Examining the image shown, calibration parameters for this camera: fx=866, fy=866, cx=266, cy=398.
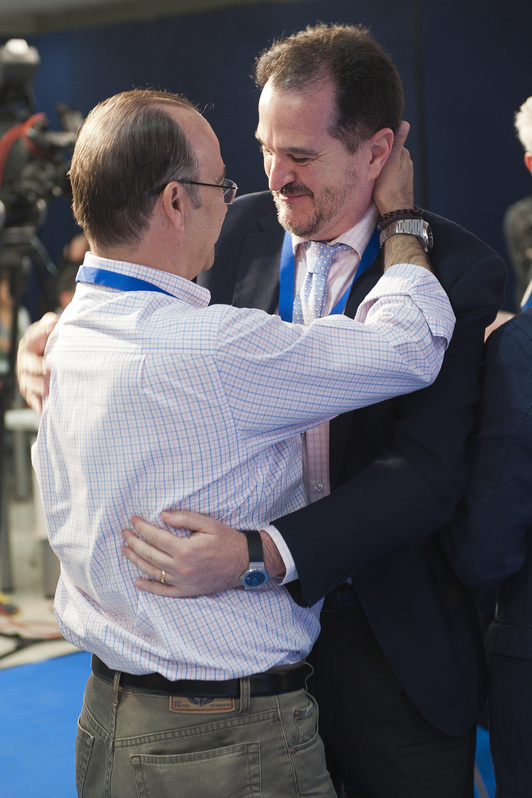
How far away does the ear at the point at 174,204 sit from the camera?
1.21 meters

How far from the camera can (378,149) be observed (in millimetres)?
1582

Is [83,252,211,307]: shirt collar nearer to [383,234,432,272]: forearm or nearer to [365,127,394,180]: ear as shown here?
→ [383,234,432,272]: forearm

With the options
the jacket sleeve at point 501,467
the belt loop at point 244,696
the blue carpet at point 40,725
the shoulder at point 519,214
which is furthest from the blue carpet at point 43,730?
the shoulder at point 519,214

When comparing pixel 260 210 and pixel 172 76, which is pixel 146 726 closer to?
pixel 260 210

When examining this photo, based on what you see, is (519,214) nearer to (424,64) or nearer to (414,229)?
(424,64)

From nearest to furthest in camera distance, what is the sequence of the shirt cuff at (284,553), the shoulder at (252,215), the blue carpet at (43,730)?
the shirt cuff at (284,553)
the shoulder at (252,215)
the blue carpet at (43,730)

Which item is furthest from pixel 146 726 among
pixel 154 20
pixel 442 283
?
pixel 154 20

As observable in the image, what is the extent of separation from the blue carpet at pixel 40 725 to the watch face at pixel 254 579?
1907mm

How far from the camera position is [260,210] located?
177 cm

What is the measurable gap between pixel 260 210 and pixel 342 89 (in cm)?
31

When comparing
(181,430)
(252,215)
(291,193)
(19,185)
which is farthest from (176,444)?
(19,185)

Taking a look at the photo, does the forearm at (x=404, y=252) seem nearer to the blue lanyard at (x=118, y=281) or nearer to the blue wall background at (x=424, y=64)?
the blue lanyard at (x=118, y=281)

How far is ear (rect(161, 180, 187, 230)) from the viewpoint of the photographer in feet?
3.97

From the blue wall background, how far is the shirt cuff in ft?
9.69
